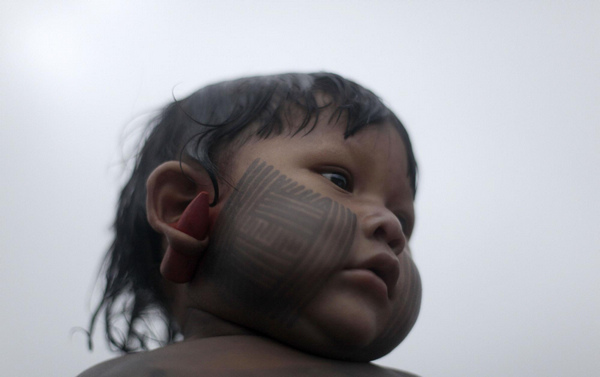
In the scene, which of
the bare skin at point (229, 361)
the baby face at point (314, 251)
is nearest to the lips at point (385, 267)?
the baby face at point (314, 251)

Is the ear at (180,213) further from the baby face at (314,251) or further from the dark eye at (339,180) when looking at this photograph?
the dark eye at (339,180)

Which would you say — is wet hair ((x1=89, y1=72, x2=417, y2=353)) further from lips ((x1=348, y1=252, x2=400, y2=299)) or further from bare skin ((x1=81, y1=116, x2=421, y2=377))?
lips ((x1=348, y1=252, x2=400, y2=299))

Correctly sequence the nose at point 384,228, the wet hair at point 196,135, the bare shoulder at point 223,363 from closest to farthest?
the bare shoulder at point 223,363, the nose at point 384,228, the wet hair at point 196,135

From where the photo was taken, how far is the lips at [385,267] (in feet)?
2.38

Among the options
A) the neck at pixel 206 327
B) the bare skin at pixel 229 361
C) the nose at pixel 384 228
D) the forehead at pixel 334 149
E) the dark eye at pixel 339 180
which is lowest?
the neck at pixel 206 327

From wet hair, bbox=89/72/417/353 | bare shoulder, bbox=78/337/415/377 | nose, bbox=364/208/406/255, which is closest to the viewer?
bare shoulder, bbox=78/337/415/377

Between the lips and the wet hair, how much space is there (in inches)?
8.1

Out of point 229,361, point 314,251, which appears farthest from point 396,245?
point 229,361

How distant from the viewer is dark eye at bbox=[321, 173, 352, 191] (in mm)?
801

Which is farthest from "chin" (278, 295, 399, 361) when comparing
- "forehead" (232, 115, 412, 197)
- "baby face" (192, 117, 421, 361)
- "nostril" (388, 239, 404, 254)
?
"forehead" (232, 115, 412, 197)

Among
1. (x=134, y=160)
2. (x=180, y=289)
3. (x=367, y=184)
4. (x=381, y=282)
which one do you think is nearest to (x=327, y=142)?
(x=367, y=184)

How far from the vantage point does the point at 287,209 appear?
0.73 metres

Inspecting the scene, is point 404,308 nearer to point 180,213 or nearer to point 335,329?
point 335,329

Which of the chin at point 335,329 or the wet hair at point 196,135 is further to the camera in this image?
the wet hair at point 196,135
